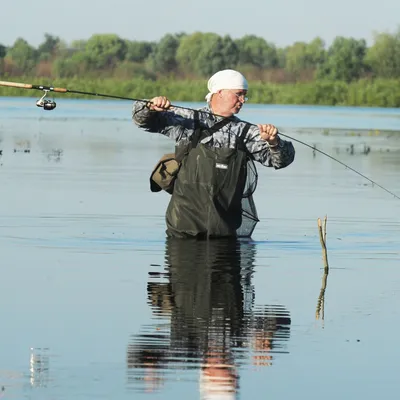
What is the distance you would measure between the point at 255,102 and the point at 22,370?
6607cm

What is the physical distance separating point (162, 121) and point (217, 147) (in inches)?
18.8

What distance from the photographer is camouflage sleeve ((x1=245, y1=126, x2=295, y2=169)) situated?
1257cm

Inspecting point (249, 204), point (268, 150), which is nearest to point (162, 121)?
point (268, 150)

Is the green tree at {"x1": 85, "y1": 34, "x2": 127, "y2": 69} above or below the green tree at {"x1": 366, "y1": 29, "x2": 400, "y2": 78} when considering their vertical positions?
above

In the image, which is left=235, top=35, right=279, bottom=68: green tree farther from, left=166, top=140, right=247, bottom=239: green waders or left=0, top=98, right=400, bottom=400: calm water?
left=166, top=140, right=247, bottom=239: green waders

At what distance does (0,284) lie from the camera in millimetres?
10562

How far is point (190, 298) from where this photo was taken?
1007 cm

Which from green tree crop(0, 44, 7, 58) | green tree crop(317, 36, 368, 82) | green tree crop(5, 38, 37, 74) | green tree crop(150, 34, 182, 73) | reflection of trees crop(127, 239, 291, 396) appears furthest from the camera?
green tree crop(150, 34, 182, 73)

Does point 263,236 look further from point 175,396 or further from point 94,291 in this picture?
point 175,396

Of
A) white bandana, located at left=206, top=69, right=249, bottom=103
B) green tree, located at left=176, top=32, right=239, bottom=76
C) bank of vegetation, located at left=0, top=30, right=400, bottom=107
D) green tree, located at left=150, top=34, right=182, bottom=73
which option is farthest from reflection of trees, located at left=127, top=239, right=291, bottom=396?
green tree, located at left=150, top=34, right=182, bottom=73

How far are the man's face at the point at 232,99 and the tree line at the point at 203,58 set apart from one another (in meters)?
66.9

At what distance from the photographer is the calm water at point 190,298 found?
7625 mm

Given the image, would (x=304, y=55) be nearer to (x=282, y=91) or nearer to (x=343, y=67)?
(x=343, y=67)

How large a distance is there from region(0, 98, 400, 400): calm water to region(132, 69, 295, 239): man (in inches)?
16.6
